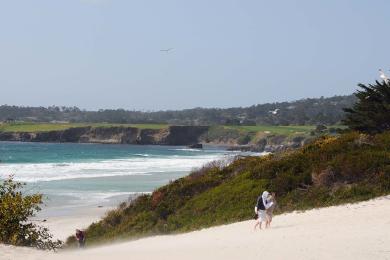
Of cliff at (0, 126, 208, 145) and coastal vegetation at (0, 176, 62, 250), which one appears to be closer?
coastal vegetation at (0, 176, 62, 250)

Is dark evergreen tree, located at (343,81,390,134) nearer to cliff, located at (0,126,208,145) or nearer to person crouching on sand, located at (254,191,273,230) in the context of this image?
person crouching on sand, located at (254,191,273,230)

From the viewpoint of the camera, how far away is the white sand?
43.3 ft

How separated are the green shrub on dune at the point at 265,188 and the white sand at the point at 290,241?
1403mm

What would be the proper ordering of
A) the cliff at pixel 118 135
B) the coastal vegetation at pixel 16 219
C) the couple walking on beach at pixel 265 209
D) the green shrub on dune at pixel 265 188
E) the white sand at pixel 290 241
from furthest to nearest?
the cliff at pixel 118 135 → the green shrub on dune at pixel 265 188 → the couple walking on beach at pixel 265 209 → the coastal vegetation at pixel 16 219 → the white sand at pixel 290 241

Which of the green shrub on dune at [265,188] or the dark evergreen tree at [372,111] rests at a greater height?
the dark evergreen tree at [372,111]

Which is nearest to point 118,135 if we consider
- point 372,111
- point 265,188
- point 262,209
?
point 372,111

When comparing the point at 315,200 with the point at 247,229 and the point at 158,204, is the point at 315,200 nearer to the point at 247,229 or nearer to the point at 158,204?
the point at 247,229

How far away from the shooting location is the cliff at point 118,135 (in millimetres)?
160250

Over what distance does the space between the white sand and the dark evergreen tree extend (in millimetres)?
9748

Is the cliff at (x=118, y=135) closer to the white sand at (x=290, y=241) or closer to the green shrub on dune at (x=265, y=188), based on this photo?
the green shrub on dune at (x=265, y=188)

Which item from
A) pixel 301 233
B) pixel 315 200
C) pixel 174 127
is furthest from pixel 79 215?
pixel 174 127

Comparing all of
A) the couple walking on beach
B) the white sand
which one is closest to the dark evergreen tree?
the white sand

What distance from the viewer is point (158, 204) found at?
2520 cm

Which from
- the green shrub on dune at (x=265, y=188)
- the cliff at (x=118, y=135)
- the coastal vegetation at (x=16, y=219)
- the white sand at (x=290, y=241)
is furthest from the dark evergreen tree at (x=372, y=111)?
the cliff at (x=118, y=135)
